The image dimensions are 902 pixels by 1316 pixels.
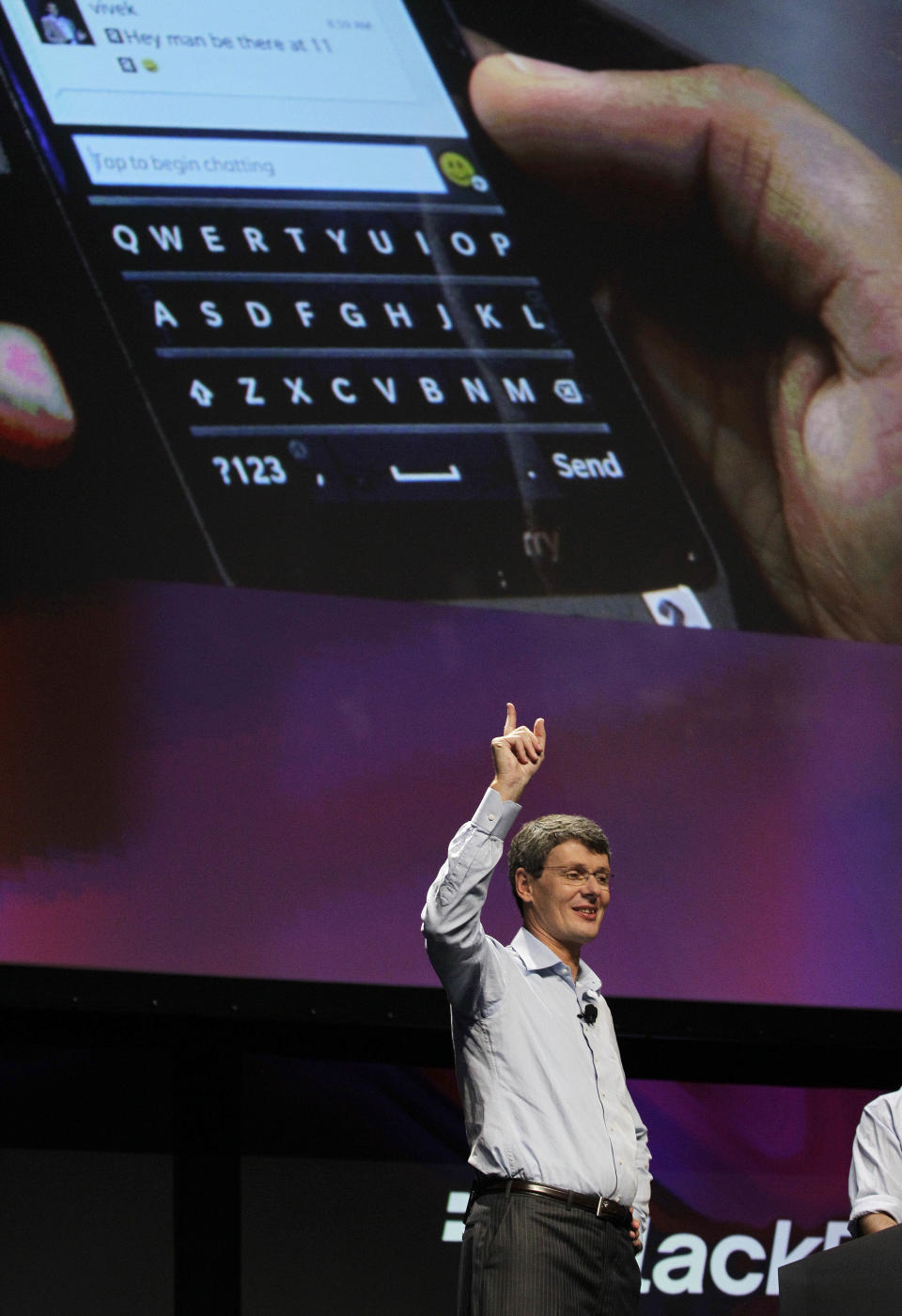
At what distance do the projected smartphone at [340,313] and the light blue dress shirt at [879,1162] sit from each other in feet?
4.10

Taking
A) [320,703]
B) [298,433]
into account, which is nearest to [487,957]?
[320,703]

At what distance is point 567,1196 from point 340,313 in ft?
6.25

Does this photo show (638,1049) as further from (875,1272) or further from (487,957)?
(875,1272)

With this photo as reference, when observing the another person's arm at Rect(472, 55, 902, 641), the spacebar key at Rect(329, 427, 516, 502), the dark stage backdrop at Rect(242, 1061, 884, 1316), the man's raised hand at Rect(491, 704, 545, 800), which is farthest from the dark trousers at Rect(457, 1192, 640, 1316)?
the another person's arm at Rect(472, 55, 902, 641)

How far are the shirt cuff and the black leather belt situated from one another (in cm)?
41

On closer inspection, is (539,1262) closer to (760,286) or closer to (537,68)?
(760,286)

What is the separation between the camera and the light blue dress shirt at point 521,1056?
198 cm

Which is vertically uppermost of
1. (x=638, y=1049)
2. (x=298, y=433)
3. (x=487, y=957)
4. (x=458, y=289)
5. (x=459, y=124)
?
(x=459, y=124)

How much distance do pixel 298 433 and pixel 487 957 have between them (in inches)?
57.2

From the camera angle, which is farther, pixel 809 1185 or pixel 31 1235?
pixel 809 1185

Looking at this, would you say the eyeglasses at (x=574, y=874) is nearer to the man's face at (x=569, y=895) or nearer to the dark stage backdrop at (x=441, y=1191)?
the man's face at (x=569, y=895)

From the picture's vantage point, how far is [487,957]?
206 cm

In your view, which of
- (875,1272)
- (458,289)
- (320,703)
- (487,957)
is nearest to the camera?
(875,1272)

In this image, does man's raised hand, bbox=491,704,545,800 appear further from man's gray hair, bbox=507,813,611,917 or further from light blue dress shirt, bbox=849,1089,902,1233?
light blue dress shirt, bbox=849,1089,902,1233
